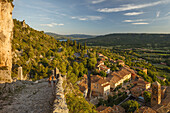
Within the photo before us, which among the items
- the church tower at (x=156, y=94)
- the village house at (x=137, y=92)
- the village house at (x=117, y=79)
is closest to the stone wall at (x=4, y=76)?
the church tower at (x=156, y=94)

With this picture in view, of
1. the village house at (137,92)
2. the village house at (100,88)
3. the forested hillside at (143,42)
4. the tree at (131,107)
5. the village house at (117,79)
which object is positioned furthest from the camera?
the forested hillside at (143,42)

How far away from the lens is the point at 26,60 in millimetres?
31438

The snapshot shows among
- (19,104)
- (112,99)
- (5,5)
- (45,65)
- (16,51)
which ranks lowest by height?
(112,99)

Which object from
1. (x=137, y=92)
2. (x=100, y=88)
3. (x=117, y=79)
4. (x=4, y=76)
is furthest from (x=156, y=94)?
(x=4, y=76)

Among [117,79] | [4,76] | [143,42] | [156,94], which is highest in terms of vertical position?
A: [143,42]

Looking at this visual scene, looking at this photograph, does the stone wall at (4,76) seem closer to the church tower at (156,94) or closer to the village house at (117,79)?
the church tower at (156,94)

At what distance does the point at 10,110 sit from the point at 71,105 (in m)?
3.55

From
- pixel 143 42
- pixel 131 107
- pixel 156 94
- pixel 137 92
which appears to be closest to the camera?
pixel 131 107

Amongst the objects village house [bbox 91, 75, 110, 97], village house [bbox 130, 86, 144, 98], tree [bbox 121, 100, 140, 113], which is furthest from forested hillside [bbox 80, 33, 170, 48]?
tree [bbox 121, 100, 140, 113]

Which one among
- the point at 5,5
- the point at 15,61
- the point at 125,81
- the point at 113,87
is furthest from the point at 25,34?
the point at 125,81

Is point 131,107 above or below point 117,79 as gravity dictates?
below

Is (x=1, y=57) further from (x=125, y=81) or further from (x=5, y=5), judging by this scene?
(x=125, y=81)

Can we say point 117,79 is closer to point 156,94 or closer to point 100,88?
point 100,88

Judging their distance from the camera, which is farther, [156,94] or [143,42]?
[143,42]
